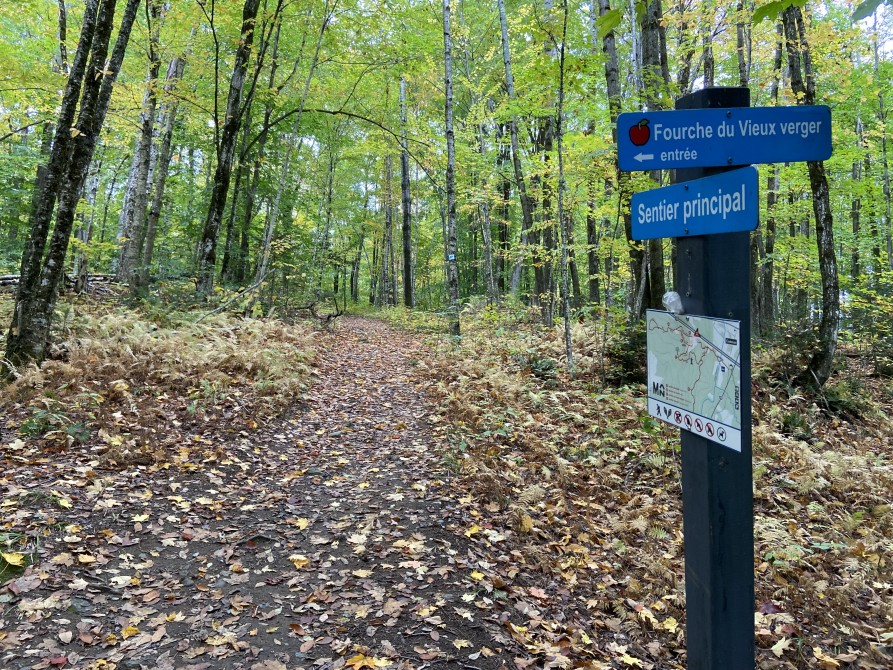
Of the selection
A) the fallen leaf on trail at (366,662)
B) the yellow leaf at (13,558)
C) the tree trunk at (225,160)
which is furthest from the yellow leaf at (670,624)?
the tree trunk at (225,160)

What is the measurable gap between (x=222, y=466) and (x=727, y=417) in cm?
552

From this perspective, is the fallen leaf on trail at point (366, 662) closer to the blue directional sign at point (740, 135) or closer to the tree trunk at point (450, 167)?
the blue directional sign at point (740, 135)

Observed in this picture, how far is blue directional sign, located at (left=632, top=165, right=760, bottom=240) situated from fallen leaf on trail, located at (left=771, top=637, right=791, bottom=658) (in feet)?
10.5

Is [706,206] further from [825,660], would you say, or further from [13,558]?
[13,558]

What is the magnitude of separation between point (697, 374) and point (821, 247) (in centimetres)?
861

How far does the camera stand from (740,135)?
1975 mm

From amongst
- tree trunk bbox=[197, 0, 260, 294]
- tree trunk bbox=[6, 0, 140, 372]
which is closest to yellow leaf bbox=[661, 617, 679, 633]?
tree trunk bbox=[6, 0, 140, 372]

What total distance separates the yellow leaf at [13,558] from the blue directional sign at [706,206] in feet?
15.4

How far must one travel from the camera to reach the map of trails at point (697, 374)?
71.4 inches

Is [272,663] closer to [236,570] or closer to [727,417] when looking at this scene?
[236,570]

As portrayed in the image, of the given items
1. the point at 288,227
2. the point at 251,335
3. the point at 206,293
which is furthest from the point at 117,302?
the point at 288,227

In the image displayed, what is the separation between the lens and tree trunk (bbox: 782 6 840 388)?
8125 mm

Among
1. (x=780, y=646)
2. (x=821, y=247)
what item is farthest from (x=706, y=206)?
(x=821, y=247)

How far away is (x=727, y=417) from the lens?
1814 mm
